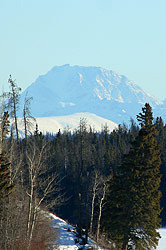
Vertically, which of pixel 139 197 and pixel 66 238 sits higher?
pixel 139 197

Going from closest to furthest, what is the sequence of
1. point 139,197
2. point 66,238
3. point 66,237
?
point 139,197, point 66,238, point 66,237

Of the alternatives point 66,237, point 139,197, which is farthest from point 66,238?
point 139,197

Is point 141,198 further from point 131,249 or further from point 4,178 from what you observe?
point 4,178

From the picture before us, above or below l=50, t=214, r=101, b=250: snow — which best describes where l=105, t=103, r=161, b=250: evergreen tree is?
above

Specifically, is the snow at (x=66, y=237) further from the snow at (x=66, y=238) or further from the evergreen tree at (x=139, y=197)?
the evergreen tree at (x=139, y=197)

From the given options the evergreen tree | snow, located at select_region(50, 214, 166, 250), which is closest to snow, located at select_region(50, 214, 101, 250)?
snow, located at select_region(50, 214, 166, 250)

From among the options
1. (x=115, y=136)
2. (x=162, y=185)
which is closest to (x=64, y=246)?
(x=162, y=185)

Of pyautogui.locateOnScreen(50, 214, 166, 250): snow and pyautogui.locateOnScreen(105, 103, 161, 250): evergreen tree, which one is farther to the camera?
pyautogui.locateOnScreen(105, 103, 161, 250): evergreen tree

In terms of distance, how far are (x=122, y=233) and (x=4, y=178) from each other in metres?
12.8

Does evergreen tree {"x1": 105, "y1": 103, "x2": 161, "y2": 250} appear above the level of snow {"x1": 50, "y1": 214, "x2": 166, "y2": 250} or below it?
above

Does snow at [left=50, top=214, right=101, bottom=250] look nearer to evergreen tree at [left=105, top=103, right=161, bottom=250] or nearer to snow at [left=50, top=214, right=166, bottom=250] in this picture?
snow at [left=50, top=214, right=166, bottom=250]

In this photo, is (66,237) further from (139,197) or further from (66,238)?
(139,197)

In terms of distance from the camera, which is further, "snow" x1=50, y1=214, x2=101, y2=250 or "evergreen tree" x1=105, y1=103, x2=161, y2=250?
"evergreen tree" x1=105, y1=103, x2=161, y2=250

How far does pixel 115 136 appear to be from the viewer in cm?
12194
